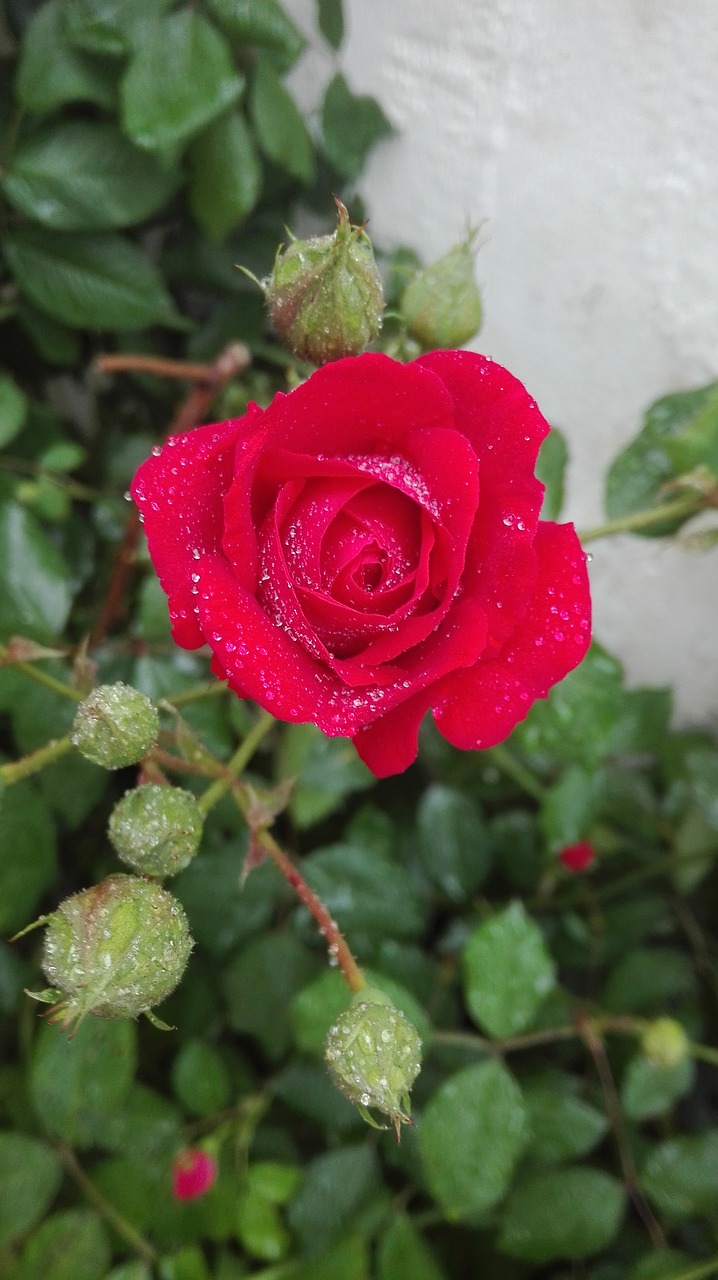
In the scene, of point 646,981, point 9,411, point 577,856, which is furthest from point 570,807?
point 9,411

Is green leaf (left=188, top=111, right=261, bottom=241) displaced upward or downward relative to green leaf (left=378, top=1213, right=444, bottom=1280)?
upward

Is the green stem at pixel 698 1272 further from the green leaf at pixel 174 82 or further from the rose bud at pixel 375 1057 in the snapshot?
the green leaf at pixel 174 82

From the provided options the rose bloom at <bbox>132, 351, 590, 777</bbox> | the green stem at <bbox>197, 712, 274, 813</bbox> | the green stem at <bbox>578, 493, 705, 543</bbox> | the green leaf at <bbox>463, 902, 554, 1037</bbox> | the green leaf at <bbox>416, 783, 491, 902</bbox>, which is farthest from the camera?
the green leaf at <bbox>416, 783, 491, 902</bbox>

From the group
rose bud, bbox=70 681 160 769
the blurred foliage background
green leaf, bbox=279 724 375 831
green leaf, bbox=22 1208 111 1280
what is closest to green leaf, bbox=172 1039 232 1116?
the blurred foliage background

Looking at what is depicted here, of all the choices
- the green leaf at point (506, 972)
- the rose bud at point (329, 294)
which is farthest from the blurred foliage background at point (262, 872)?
the rose bud at point (329, 294)

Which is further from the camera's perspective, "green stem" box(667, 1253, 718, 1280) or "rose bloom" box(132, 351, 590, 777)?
"green stem" box(667, 1253, 718, 1280)

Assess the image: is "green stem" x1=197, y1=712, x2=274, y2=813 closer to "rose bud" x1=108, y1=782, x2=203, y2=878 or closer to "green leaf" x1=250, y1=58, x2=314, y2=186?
"rose bud" x1=108, y1=782, x2=203, y2=878

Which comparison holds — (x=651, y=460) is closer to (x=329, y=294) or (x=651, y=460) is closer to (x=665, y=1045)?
(x=329, y=294)

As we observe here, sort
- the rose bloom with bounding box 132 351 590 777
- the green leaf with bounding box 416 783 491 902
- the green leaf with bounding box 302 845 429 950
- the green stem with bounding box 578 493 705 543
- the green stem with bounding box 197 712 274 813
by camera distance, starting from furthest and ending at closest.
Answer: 1. the green leaf with bounding box 416 783 491 902
2. the green leaf with bounding box 302 845 429 950
3. the green stem with bounding box 578 493 705 543
4. the green stem with bounding box 197 712 274 813
5. the rose bloom with bounding box 132 351 590 777

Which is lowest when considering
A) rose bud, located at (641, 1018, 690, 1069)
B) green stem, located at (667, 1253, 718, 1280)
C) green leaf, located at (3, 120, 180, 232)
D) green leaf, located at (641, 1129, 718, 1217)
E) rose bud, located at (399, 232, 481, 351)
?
green stem, located at (667, 1253, 718, 1280)
